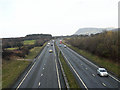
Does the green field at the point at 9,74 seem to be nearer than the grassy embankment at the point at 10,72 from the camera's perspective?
Yes

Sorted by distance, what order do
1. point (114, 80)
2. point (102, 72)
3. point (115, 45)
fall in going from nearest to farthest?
point (114, 80) → point (102, 72) → point (115, 45)

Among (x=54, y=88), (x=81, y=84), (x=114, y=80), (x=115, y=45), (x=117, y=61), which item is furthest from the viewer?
(x=115, y=45)

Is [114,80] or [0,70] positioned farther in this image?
[0,70]

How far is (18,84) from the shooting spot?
803 inches

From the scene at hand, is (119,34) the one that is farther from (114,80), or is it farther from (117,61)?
(114,80)

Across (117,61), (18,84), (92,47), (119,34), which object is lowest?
(18,84)

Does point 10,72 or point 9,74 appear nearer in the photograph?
point 9,74

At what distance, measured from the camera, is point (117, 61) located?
30.9 m

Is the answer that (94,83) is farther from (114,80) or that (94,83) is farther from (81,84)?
(114,80)

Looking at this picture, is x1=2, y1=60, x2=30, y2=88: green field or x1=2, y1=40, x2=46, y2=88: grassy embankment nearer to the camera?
x1=2, y1=60, x2=30, y2=88: green field

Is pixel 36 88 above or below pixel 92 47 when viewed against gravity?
below

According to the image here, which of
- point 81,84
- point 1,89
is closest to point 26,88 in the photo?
point 1,89

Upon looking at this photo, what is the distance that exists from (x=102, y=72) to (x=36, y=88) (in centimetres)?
1387

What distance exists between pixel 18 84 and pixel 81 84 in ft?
37.6
